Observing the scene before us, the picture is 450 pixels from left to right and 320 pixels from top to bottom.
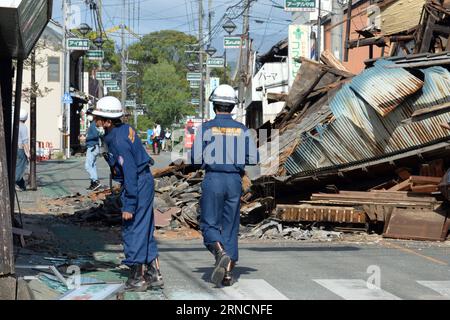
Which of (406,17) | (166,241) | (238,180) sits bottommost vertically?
(166,241)

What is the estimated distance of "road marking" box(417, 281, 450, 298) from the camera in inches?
333

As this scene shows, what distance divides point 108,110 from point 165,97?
278ft

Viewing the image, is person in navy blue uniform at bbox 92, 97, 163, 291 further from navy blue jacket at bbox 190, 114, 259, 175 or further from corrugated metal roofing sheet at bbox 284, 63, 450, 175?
corrugated metal roofing sheet at bbox 284, 63, 450, 175

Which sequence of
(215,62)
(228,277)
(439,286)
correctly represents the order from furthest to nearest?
(215,62)
(439,286)
(228,277)

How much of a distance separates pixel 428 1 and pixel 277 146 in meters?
4.74

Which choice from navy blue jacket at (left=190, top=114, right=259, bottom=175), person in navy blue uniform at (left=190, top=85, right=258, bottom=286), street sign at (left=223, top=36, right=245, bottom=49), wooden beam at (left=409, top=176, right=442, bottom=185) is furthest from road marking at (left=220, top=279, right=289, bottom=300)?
street sign at (left=223, top=36, right=245, bottom=49)

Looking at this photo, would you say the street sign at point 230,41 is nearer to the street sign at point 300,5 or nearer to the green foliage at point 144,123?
the street sign at point 300,5

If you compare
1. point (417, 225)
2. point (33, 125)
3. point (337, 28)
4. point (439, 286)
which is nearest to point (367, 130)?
point (417, 225)

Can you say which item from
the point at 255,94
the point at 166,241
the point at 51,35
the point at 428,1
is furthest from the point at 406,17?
the point at 51,35

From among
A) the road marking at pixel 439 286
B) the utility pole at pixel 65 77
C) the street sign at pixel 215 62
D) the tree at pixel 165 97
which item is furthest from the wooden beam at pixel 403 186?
the tree at pixel 165 97

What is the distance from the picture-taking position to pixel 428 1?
1702 centimetres

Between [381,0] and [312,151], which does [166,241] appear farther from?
[381,0]

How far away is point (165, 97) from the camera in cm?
9250

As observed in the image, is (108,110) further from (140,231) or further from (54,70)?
(54,70)
